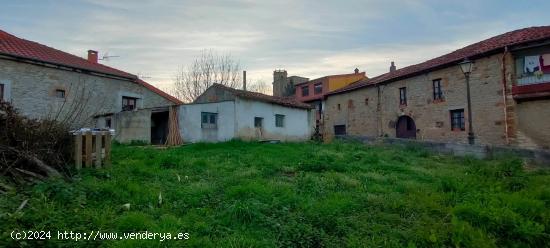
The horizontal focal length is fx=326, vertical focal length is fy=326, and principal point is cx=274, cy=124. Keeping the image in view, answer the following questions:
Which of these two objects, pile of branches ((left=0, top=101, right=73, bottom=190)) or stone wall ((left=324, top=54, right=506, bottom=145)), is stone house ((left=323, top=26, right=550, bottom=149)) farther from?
pile of branches ((left=0, top=101, right=73, bottom=190))

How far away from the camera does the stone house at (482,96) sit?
16.5 m

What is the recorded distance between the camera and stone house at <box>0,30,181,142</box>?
1419 cm

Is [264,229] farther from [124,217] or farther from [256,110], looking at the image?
[256,110]

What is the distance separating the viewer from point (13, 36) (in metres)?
16.7

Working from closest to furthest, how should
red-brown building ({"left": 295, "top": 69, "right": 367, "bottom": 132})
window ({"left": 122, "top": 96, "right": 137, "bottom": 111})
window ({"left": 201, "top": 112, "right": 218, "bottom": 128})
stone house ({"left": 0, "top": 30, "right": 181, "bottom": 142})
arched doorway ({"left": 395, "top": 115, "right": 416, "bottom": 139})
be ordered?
stone house ({"left": 0, "top": 30, "right": 181, "bottom": 142}), window ({"left": 201, "top": 112, "right": 218, "bottom": 128}), window ({"left": 122, "top": 96, "right": 137, "bottom": 111}), arched doorway ({"left": 395, "top": 115, "right": 416, "bottom": 139}), red-brown building ({"left": 295, "top": 69, "right": 367, "bottom": 132})

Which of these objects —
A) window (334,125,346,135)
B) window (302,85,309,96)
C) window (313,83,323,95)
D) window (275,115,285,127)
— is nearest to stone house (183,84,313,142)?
window (275,115,285,127)

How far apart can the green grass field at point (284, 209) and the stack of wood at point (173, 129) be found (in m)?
8.44

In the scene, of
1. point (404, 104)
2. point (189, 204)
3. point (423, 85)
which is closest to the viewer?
point (189, 204)

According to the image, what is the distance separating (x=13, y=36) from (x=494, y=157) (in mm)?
22754

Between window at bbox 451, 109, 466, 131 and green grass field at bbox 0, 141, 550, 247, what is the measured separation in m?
12.2

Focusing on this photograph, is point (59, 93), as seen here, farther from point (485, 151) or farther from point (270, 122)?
point (485, 151)

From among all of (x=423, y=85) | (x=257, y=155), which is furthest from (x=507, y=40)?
(x=257, y=155)

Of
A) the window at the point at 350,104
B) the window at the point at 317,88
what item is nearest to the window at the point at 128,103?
the window at the point at 350,104

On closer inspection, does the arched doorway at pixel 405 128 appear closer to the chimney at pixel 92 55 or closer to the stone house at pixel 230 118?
the stone house at pixel 230 118
